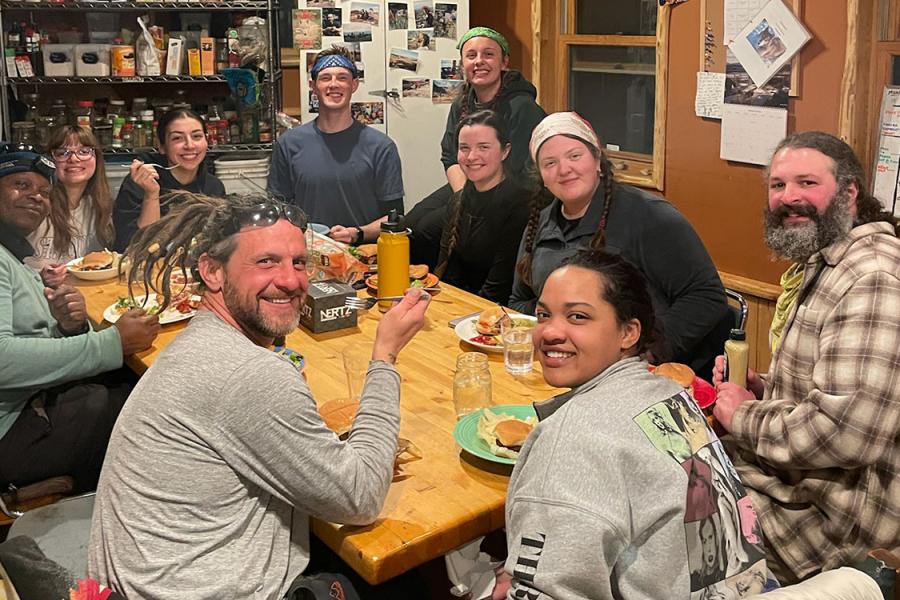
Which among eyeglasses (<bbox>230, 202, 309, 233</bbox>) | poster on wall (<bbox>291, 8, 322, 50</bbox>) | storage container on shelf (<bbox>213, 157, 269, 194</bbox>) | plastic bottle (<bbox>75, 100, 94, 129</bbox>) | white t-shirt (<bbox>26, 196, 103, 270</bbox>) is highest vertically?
poster on wall (<bbox>291, 8, 322, 50</bbox>)

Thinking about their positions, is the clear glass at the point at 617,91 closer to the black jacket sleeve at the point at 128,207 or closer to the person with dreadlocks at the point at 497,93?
the person with dreadlocks at the point at 497,93

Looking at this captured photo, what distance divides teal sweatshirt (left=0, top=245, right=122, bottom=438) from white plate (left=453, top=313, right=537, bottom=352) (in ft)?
2.98

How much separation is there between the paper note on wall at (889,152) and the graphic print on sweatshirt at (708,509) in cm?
247

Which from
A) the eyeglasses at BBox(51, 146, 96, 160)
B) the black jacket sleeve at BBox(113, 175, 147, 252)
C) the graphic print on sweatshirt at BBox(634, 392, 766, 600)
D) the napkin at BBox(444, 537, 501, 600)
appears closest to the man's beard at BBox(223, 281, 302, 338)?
the napkin at BBox(444, 537, 501, 600)

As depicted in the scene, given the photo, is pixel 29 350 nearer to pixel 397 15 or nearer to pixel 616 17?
pixel 397 15

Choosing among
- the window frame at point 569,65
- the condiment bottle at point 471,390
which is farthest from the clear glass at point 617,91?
the condiment bottle at point 471,390

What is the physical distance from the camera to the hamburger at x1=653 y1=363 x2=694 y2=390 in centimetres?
219

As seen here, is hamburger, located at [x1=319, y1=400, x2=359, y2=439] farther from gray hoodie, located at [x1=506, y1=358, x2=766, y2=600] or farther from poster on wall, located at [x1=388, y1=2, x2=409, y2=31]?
poster on wall, located at [x1=388, y1=2, x2=409, y2=31]

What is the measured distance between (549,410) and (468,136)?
1904 millimetres

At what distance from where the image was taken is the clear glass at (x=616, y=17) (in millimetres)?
4992

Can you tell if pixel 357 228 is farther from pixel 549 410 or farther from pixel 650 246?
pixel 549 410

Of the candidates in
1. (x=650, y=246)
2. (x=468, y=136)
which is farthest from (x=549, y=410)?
(x=468, y=136)

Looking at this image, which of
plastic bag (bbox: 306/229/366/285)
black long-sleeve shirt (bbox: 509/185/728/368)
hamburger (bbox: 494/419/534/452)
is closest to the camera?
hamburger (bbox: 494/419/534/452)

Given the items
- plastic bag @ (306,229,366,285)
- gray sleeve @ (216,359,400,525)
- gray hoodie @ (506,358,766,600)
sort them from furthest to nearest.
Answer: plastic bag @ (306,229,366,285), gray sleeve @ (216,359,400,525), gray hoodie @ (506,358,766,600)
